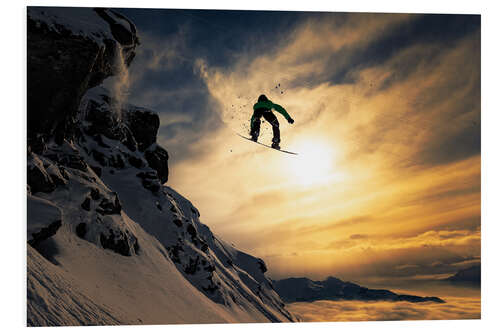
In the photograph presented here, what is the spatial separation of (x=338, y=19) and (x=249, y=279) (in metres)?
79.3

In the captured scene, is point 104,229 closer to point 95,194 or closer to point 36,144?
point 95,194

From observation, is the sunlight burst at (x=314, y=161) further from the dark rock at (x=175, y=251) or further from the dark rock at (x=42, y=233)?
the dark rock at (x=175, y=251)

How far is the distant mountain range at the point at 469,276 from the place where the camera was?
34.4 ft

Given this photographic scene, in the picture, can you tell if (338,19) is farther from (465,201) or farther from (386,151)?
(465,201)

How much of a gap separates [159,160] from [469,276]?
134 feet

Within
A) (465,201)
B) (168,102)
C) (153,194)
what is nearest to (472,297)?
(465,201)

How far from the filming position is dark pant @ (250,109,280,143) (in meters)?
11.8

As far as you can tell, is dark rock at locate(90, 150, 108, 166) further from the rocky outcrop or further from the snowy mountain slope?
the rocky outcrop

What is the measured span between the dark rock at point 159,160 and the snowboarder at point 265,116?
35.4 metres

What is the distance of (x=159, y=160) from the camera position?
4788 centimetres

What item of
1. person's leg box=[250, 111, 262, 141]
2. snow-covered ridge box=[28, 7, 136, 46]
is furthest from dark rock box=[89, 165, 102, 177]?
person's leg box=[250, 111, 262, 141]

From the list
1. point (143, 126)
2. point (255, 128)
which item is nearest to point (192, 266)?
point (143, 126)

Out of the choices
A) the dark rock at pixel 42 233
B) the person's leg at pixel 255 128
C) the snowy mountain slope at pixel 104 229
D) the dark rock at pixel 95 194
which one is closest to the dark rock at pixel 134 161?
the snowy mountain slope at pixel 104 229

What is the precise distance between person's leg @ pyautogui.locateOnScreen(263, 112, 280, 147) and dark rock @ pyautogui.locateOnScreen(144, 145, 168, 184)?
35404 mm
